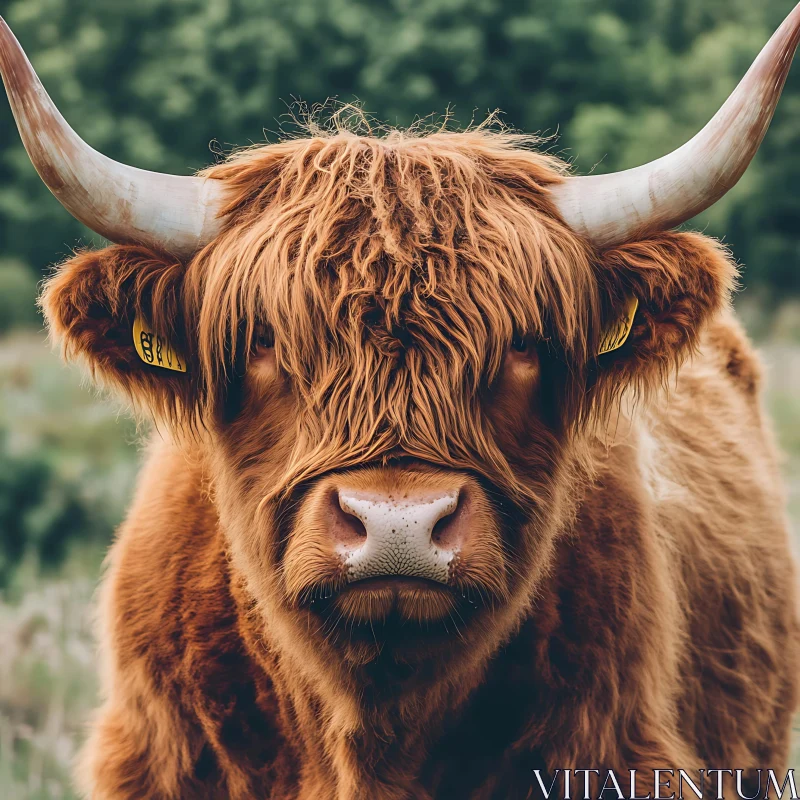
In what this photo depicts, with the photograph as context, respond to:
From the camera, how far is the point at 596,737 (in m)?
3.19

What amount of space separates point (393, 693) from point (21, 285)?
19.5 meters

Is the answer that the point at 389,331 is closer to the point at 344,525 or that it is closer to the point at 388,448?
the point at 388,448

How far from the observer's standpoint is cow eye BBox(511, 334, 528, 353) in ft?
9.58

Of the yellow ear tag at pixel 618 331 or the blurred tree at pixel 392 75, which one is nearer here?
the yellow ear tag at pixel 618 331

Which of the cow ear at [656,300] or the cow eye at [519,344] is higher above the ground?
the cow ear at [656,300]

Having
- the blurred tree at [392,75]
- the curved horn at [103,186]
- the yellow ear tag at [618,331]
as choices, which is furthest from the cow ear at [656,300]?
the blurred tree at [392,75]

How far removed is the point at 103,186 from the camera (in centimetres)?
278

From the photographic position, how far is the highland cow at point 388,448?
2684 mm

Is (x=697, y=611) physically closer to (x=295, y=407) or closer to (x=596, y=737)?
(x=596, y=737)

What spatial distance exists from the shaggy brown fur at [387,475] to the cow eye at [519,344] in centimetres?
2

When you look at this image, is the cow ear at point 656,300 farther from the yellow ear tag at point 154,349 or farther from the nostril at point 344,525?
the yellow ear tag at point 154,349

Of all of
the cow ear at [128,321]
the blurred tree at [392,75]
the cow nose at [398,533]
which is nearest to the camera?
the cow nose at [398,533]

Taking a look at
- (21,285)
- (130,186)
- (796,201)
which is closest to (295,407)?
(130,186)

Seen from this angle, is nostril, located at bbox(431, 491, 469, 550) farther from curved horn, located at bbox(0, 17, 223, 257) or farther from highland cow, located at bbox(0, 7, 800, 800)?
curved horn, located at bbox(0, 17, 223, 257)
